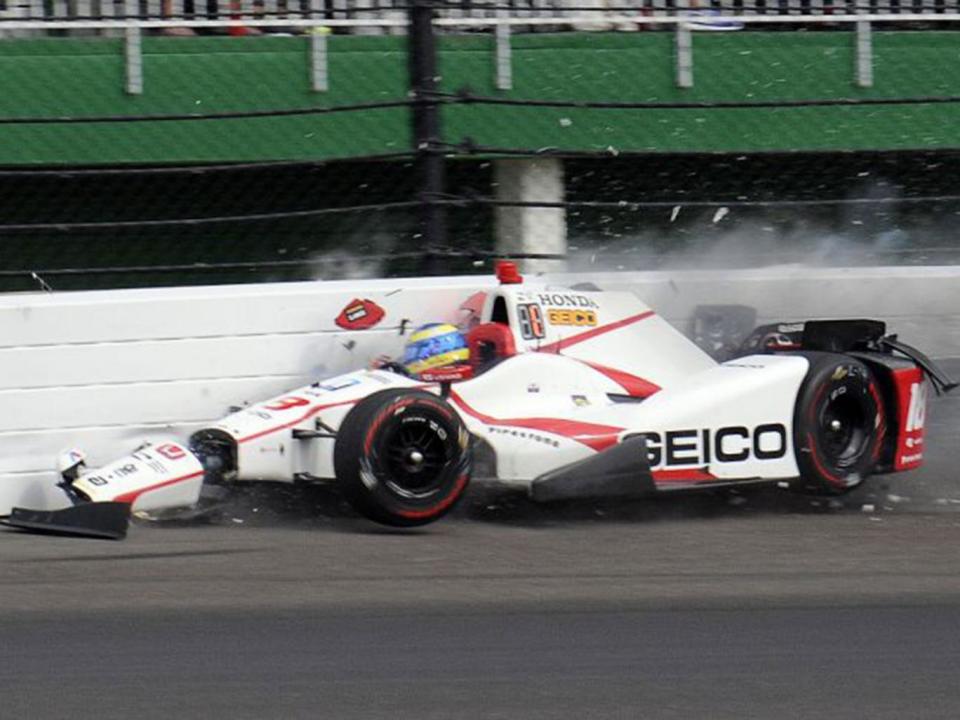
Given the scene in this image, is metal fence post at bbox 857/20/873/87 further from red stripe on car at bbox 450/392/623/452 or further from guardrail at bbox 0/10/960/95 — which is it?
red stripe on car at bbox 450/392/623/452

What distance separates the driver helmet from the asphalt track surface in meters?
0.56

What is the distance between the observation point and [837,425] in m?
7.12

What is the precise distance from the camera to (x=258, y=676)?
14.6 ft

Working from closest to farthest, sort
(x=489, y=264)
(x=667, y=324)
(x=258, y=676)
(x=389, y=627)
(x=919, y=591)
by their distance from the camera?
(x=258, y=676) → (x=389, y=627) → (x=919, y=591) → (x=667, y=324) → (x=489, y=264)

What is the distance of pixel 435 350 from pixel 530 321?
1.38ft

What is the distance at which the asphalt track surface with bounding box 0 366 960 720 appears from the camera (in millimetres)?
4285

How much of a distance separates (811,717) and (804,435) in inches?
119

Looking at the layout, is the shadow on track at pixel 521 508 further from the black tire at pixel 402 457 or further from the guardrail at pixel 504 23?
the guardrail at pixel 504 23

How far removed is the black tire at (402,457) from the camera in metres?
6.54

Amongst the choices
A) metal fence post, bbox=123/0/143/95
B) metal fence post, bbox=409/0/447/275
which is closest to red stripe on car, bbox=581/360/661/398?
metal fence post, bbox=409/0/447/275

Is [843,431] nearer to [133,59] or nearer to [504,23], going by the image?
[504,23]

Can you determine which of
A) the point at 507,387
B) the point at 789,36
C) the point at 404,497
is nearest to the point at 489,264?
the point at 507,387

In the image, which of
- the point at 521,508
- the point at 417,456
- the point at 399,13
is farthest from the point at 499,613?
the point at 399,13

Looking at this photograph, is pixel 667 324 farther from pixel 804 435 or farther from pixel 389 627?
pixel 389 627
